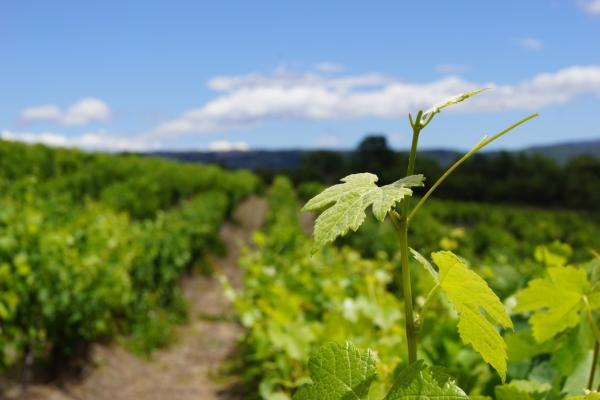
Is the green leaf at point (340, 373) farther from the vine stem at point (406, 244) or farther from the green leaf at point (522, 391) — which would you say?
the green leaf at point (522, 391)

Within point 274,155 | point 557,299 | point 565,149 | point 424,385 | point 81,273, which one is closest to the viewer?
point 424,385

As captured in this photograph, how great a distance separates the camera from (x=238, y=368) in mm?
5660

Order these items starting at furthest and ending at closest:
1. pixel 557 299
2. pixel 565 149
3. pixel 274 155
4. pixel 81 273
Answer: pixel 565 149
pixel 274 155
pixel 81 273
pixel 557 299

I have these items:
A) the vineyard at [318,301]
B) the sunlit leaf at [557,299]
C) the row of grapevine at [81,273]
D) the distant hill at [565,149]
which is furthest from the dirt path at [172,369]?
the distant hill at [565,149]

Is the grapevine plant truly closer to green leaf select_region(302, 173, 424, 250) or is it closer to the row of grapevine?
green leaf select_region(302, 173, 424, 250)

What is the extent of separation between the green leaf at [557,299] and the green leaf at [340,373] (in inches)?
15.5

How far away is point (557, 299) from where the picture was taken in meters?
0.89

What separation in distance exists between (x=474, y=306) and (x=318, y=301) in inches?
101

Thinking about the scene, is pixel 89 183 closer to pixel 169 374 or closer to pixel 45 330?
pixel 169 374

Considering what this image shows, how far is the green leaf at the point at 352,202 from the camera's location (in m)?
0.58

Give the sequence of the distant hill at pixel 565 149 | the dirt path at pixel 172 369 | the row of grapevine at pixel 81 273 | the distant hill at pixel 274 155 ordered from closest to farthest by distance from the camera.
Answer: the row of grapevine at pixel 81 273 < the dirt path at pixel 172 369 < the distant hill at pixel 274 155 < the distant hill at pixel 565 149

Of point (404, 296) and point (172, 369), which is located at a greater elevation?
point (404, 296)

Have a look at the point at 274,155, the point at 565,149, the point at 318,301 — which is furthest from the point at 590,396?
the point at 565,149

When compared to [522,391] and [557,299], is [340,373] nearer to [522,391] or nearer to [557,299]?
[522,391]
